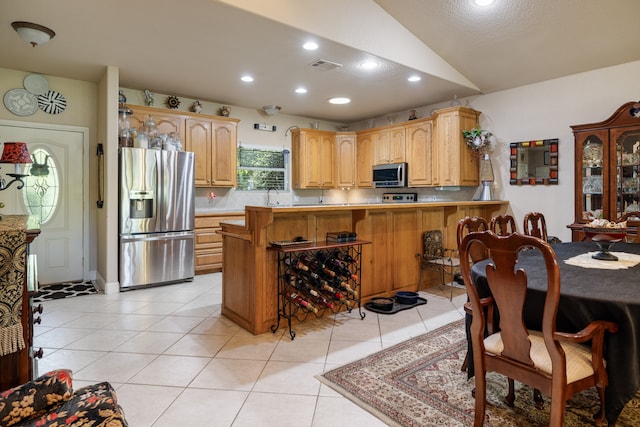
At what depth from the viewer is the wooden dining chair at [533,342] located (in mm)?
1456

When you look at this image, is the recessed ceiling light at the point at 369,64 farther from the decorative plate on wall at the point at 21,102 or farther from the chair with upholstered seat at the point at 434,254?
the decorative plate on wall at the point at 21,102

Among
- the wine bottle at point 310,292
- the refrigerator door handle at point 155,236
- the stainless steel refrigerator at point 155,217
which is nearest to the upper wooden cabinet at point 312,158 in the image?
the stainless steel refrigerator at point 155,217

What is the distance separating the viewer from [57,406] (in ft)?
4.16

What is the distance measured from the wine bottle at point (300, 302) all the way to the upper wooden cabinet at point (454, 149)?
319cm

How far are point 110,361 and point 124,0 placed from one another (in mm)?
2693

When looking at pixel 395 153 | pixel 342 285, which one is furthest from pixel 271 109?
pixel 342 285

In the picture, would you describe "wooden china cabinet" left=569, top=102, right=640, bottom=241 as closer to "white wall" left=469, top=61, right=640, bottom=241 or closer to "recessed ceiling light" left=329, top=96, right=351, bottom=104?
"white wall" left=469, top=61, right=640, bottom=241

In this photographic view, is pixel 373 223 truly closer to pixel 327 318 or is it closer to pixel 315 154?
pixel 327 318

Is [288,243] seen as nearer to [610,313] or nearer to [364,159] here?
[610,313]

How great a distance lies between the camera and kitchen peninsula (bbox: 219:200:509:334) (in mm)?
3021

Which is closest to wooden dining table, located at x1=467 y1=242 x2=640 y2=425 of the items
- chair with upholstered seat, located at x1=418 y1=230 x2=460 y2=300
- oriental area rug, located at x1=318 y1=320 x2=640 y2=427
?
oriental area rug, located at x1=318 y1=320 x2=640 y2=427

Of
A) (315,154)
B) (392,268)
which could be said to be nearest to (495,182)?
(392,268)

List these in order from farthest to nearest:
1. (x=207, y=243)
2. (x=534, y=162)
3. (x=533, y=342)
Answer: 1. (x=207, y=243)
2. (x=534, y=162)
3. (x=533, y=342)

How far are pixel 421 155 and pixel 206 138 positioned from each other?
331 centimetres
